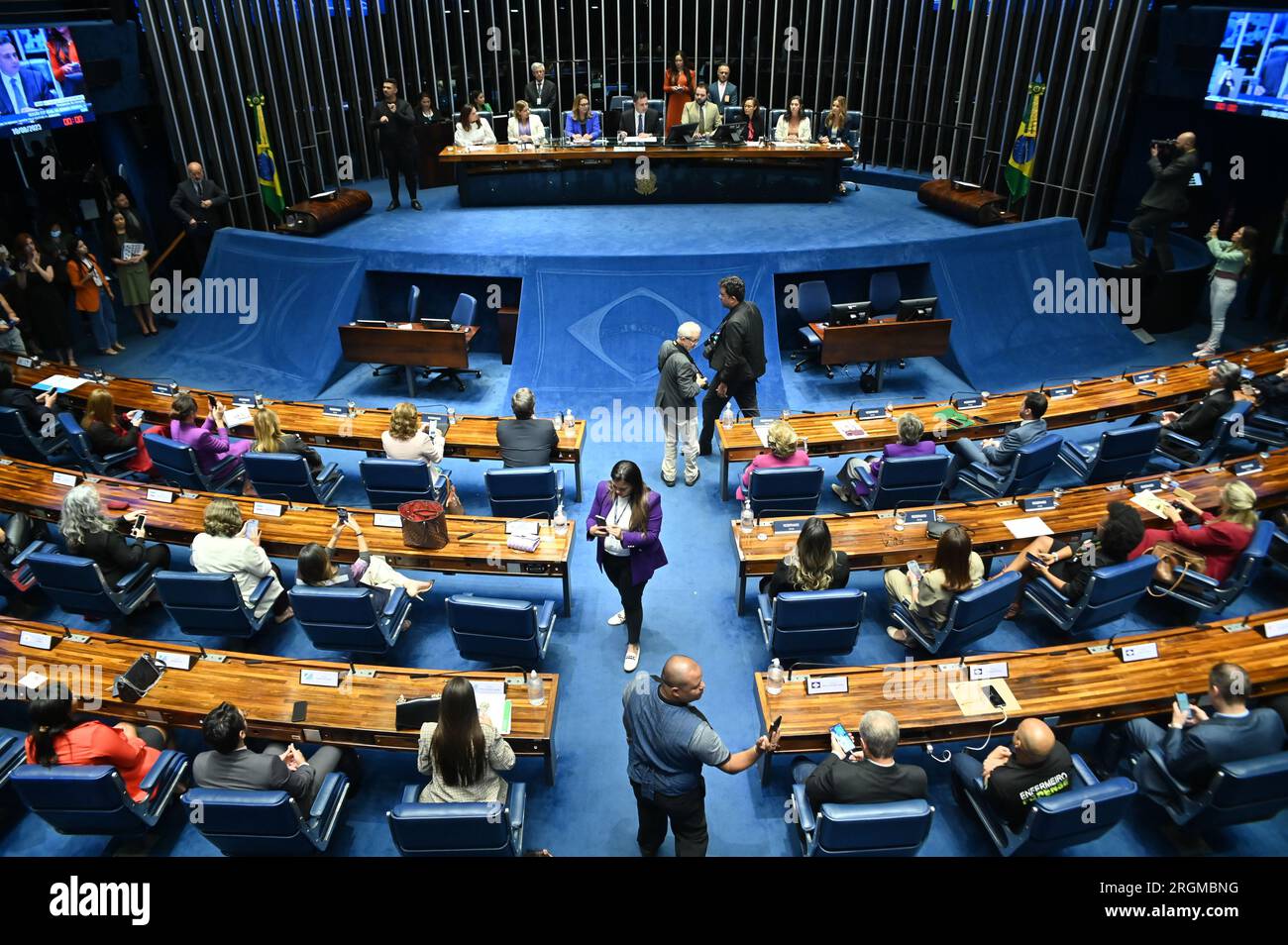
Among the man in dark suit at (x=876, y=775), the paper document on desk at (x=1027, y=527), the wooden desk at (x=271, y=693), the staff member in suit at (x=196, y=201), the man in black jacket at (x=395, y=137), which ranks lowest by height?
the wooden desk at (x=271, y=693)

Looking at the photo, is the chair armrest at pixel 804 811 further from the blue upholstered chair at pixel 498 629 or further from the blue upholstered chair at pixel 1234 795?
the blue upholstered chair at pixel 1234 795

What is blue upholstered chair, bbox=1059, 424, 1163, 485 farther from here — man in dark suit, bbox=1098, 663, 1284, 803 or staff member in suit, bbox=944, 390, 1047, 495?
man in dark suit, bbox=1098, 663, 1284, 803

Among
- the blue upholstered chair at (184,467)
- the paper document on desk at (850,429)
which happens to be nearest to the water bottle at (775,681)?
the paper document on desk at (850,429)

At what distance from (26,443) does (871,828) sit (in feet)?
26.7

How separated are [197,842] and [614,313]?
23.2ft

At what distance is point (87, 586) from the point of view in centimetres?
579

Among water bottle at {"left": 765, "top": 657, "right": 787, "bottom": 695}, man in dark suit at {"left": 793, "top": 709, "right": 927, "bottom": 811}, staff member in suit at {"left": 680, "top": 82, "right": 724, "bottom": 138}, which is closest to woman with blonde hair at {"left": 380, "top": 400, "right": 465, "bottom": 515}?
water bottle at {"left": 765, "top": 657, "right": 787, "bottom": 695}

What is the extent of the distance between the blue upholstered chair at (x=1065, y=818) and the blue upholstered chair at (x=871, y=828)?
1.75 feet

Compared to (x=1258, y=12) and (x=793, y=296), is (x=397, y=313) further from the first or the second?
(x=1258, y=12)

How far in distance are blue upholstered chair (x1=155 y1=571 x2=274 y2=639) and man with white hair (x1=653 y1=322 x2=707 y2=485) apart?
147 inches

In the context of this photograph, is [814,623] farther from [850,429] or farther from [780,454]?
[850,429]

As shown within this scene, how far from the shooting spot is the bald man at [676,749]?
3795mm
